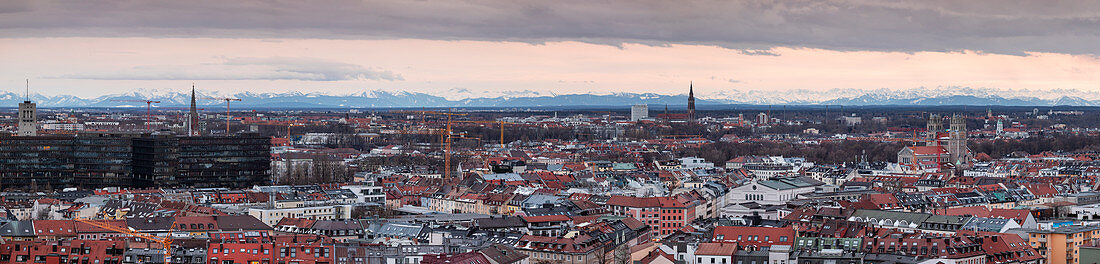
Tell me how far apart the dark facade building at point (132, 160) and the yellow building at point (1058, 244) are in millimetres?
65138

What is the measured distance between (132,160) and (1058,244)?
72647 millimetres

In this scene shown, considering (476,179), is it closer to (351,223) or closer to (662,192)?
(662,192)

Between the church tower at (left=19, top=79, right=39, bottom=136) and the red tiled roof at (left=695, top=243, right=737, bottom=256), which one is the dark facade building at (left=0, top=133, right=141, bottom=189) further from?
the red tiled roof at (left=695, top=243, right=737, bottom=256)

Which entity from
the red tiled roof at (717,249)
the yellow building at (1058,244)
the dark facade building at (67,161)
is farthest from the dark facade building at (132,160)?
the yellow building at (1058,244)

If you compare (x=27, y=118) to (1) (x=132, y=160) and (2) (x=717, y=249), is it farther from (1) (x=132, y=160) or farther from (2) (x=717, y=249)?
(2) (x=717, y=249)

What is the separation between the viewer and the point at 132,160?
119938mm

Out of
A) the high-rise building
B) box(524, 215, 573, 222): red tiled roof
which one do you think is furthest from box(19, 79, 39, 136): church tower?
box(524, 215, 573, 222): red tiled roof

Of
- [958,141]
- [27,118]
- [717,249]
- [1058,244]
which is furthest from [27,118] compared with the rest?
[1058,244]

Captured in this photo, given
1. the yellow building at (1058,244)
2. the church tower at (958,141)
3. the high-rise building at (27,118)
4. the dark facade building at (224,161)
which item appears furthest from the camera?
the church tower at (958,141)

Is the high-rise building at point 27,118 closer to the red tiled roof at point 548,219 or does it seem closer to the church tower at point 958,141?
the red tiled roof at point 548,219

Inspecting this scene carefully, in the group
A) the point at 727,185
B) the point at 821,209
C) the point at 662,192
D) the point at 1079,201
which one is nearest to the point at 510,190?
the point at 662,192

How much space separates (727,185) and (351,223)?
46835 mm

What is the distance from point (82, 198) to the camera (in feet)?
318

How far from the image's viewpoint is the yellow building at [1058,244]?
69.7m
